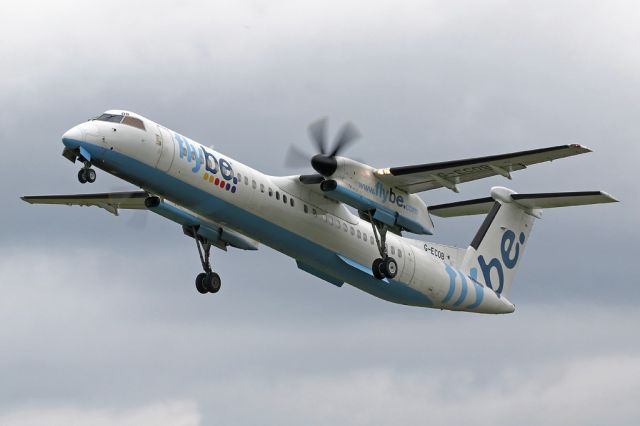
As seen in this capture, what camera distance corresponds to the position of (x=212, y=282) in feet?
104

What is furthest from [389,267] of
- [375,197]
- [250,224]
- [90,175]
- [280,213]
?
[90,175]

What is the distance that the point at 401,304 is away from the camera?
32.6 meters

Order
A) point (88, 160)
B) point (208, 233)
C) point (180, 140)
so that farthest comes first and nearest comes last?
point (208, 233)
point (180, 140)
point (88, 160)

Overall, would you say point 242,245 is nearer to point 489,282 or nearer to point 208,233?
point 208,233

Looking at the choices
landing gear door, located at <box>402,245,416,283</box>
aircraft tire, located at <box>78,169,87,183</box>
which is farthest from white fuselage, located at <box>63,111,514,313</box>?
aircraft tire, located at <box>78,169,87,183</box>

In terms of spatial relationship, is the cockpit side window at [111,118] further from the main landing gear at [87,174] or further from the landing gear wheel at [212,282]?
the landing gear wheel at [212,282]

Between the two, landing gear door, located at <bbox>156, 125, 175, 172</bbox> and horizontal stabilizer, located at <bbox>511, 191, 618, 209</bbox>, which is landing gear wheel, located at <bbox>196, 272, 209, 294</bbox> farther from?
horizontal stabilizer, located at <bbox>511, 191, 618, 209</bbox>

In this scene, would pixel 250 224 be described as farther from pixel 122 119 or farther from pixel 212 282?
pixel 122 119

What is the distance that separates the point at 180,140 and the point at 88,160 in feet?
8.11

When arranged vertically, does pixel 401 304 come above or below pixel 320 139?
below

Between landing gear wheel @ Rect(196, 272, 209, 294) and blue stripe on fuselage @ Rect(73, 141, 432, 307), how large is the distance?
2.44 m

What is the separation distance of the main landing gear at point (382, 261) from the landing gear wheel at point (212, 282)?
409 centimetres

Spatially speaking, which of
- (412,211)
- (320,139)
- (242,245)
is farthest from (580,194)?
(242,245)

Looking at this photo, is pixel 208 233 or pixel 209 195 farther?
pixel 208 233
